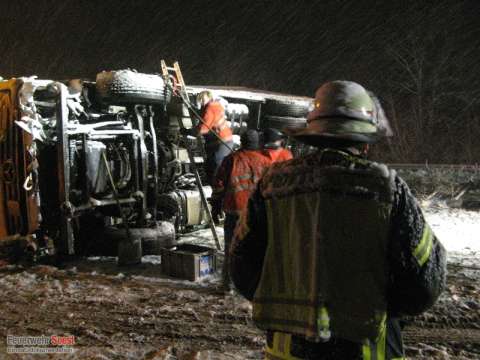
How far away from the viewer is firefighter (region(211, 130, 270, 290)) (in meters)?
5.20

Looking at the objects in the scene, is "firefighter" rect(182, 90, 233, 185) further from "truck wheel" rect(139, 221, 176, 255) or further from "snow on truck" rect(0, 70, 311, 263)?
"truck wheel" rect(139, 221, 176, 255)

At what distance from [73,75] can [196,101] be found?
25.2 m

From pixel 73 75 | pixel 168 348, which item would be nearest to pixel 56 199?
pixel 168 348

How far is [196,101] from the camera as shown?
831 centimetres

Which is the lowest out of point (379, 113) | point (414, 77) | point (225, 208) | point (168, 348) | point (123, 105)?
point (168, 348)

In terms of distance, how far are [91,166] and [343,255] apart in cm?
563

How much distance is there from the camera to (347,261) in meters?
1.67

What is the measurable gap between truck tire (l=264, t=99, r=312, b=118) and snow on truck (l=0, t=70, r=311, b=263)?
2.55m

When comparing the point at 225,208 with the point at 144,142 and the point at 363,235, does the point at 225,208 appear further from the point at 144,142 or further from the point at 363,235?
the point at 363,235

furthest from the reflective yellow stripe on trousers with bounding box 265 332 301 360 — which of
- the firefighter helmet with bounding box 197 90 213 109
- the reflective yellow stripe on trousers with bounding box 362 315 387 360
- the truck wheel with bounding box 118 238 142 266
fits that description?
the firefighter helmet with bounding box 197 90 213 109

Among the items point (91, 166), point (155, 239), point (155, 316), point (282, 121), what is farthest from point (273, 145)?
point (282, 121)

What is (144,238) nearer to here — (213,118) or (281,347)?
(213,118)

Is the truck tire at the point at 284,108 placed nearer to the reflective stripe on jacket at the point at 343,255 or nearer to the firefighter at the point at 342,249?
the firefighter at the point at 342,249

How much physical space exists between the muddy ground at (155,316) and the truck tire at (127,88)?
239 cm
